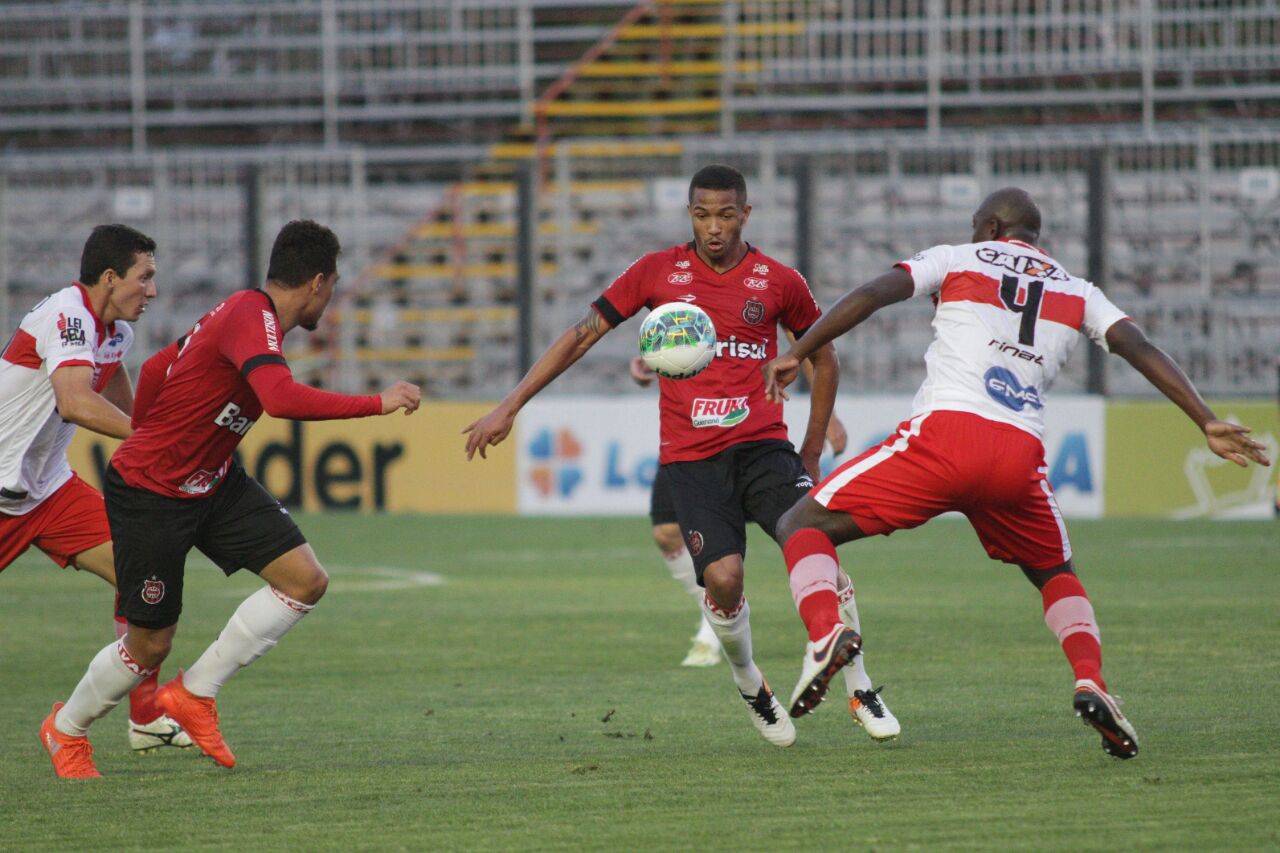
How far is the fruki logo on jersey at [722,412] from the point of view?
23.5ft

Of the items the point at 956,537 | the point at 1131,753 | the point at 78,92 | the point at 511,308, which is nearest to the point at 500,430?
the point at 1131,753

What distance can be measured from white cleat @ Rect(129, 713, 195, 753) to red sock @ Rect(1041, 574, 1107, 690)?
11.6 ft

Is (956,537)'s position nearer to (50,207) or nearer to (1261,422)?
(1261,422)

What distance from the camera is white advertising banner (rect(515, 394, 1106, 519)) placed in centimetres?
1923

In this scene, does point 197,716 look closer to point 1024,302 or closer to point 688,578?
point 1024,302

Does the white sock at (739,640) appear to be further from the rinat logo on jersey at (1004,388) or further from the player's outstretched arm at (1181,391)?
the player's outstretched arm at (1181,391)

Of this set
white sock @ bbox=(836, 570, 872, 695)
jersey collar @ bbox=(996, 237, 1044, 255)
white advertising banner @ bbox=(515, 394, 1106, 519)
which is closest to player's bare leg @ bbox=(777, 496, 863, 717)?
white sock @ bbox=(836, 570, 872, 695)

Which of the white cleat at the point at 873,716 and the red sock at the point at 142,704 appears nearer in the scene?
the white cleat at the point at 873,716

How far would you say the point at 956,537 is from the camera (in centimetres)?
1788

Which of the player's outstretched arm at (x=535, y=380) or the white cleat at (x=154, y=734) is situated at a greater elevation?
the player's outstretched arm at (x=535, y=380)

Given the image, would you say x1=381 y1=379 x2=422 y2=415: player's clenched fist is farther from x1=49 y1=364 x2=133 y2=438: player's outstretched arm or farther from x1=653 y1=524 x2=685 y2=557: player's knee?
x1=653 y1=524 x2=685 y2=557: player's knee

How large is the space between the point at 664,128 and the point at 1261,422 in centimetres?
1044

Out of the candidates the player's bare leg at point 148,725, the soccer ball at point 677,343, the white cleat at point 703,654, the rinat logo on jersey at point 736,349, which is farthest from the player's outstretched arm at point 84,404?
the white cleat at point 703,654

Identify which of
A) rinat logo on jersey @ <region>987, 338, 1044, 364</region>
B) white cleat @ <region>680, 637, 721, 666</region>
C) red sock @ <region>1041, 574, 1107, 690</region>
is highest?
rinat logo on jersey @ <region>987, 338, 1044, 364</region>
